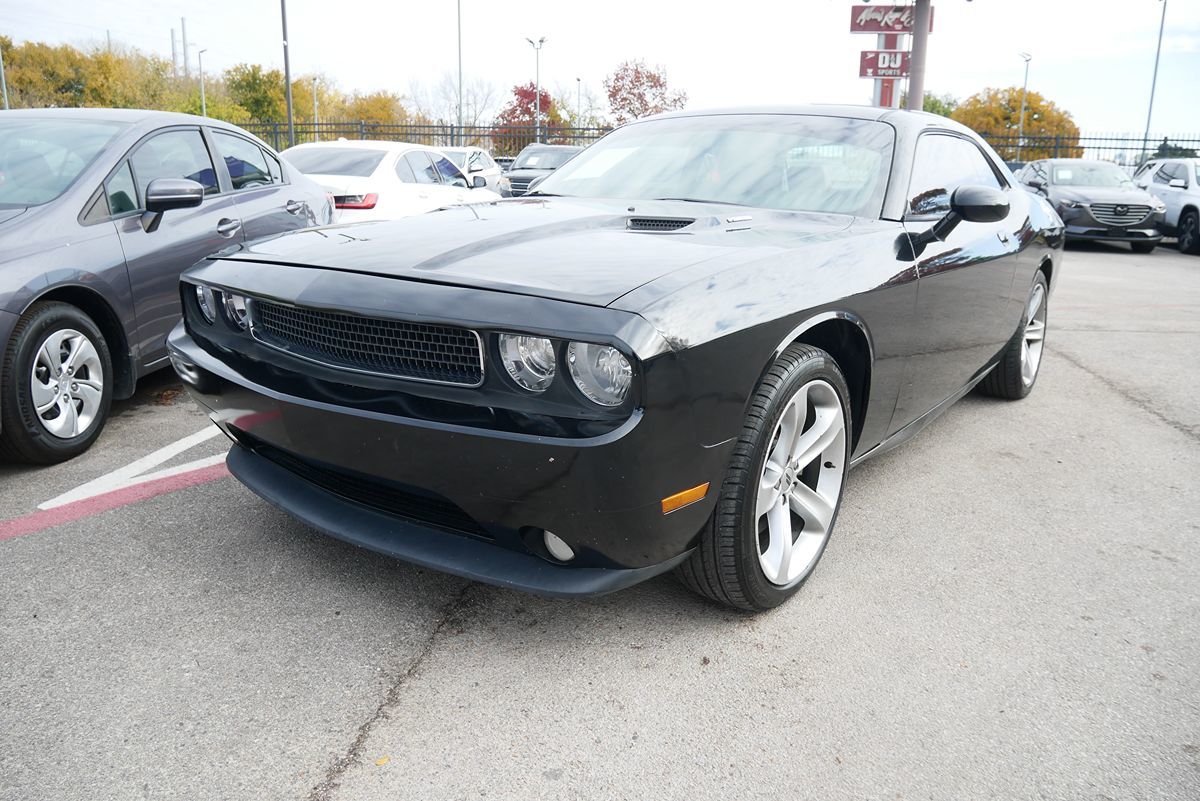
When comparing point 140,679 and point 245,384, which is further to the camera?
point 245,384

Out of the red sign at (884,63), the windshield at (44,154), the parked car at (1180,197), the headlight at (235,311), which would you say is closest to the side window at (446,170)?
the windshield at (44,154)

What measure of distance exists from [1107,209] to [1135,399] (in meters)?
10.8

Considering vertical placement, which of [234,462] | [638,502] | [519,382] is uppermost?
[519,382]

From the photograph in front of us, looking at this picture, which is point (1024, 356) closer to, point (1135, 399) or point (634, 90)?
point (1135, 399)

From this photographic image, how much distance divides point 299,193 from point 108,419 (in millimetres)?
1910

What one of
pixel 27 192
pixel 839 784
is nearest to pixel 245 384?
pixel 839 784

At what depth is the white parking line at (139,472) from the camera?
345 cm

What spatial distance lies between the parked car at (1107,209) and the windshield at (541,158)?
866 cm

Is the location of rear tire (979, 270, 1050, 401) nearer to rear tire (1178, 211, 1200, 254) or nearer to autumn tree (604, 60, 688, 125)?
rear tire (1178, 211, 1200, 254)

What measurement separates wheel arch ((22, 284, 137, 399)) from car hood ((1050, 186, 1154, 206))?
14.6 metres

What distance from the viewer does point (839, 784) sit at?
6.32 feet

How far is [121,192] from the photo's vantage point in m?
4.22

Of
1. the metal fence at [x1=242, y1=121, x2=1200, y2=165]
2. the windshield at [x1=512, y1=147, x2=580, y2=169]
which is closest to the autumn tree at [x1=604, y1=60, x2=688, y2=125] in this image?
the metal fence at [x1=242, y1=121, x2=1200, y2=165]

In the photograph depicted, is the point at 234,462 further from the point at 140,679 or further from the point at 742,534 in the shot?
the point at 742,534
